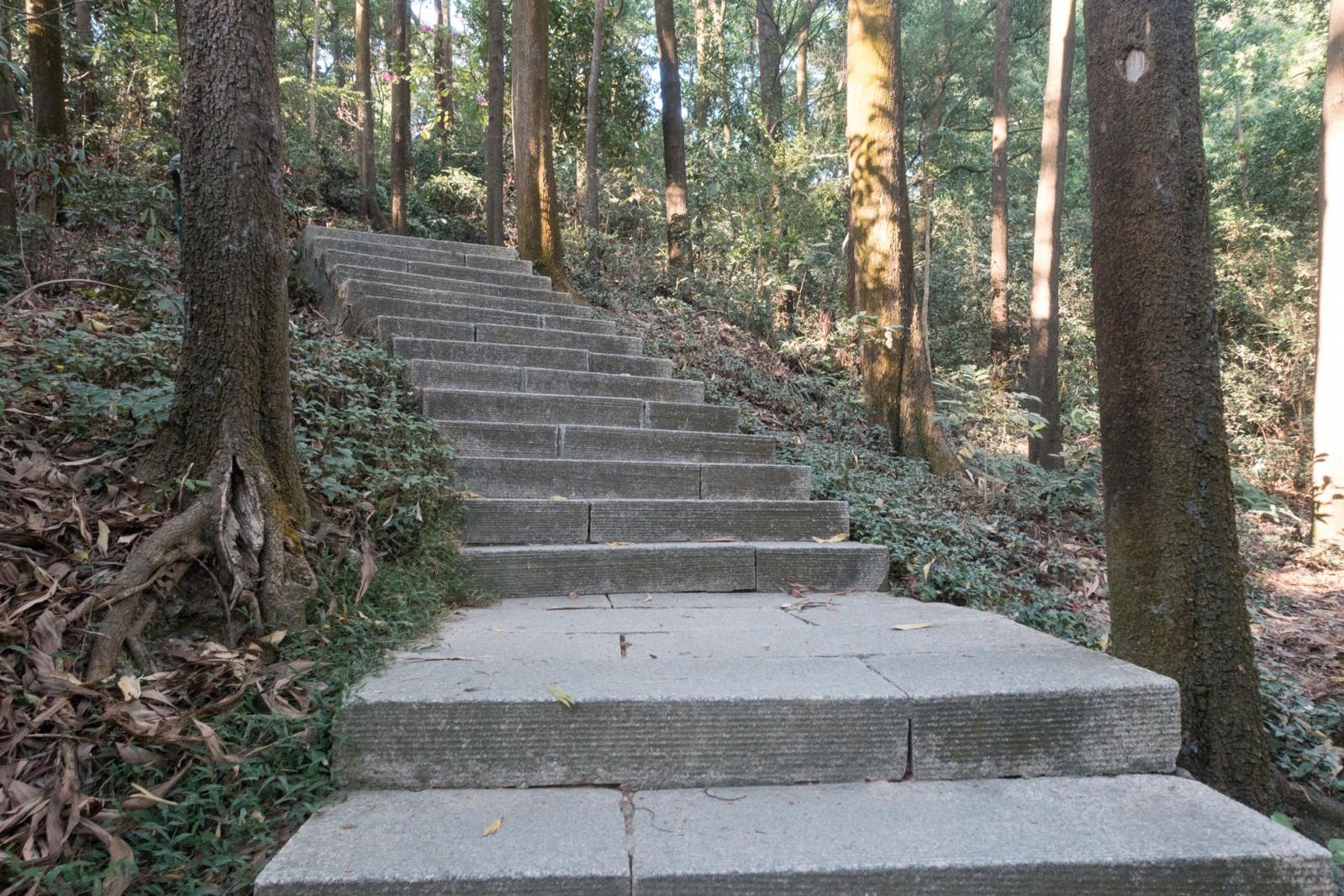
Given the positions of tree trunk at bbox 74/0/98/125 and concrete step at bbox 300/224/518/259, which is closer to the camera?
concrete step at bbox 300/224/518/259

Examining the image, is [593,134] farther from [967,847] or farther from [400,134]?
[967,847]

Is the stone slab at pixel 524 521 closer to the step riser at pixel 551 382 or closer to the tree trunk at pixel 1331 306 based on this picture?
the step riser at pixel 551 382

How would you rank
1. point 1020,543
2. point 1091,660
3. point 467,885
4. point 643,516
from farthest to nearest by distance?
1. point 1020,543
2. point 643,516
3. point 1091,660
4. point 467,885

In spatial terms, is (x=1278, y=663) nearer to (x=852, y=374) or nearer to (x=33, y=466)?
(x=852, y=374)

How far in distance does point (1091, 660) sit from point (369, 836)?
2.02 metres

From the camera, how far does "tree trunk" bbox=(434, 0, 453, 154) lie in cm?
1169

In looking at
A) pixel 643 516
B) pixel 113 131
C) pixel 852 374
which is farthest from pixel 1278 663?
pixel 113 131

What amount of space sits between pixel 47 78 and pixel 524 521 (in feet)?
17.3

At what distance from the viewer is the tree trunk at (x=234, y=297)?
7.82 feet

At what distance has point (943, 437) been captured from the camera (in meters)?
6.17

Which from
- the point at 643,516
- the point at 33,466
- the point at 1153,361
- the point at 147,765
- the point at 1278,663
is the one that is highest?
the point at 1153,361

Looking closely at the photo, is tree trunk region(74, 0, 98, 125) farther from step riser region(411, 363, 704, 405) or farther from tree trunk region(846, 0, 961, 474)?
tree trunk region(846, 0, 961, 474)

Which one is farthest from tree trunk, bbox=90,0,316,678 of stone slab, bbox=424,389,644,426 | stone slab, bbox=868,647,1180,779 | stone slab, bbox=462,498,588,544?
stone slab, bbox=868,647,1180,779

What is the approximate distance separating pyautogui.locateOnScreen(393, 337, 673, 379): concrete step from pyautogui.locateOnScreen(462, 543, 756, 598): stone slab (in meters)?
1.70
